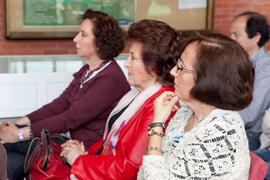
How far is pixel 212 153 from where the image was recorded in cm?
127

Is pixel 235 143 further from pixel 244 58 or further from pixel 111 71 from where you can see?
pixel 111 71

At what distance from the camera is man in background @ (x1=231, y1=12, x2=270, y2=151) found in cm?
263

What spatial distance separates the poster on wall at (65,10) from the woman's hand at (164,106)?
263 centimetres

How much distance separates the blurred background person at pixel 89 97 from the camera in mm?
2303

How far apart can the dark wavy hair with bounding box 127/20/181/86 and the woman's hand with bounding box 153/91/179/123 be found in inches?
11.8

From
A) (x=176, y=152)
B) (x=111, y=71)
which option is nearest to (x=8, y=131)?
(x=111, y=71)

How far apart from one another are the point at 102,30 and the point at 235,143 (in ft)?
4.76

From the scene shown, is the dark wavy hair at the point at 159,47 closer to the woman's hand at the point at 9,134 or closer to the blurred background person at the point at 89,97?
the blurred background person at the point at 89,97

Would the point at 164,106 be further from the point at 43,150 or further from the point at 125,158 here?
the point at 43,150

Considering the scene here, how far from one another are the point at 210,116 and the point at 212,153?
0.15m

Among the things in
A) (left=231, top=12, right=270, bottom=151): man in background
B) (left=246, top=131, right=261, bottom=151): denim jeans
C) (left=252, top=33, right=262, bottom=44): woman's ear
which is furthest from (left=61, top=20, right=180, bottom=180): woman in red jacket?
(left=252, top=33, right=262, bottom=44): woman's ear

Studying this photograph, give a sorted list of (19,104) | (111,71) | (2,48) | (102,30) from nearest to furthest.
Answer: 1. (111,71)
2. (102,30)
3. (19,104)
4. (2,48)

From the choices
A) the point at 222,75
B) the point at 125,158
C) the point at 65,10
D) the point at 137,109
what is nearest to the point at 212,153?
the point at 222,75

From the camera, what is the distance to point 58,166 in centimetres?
202
